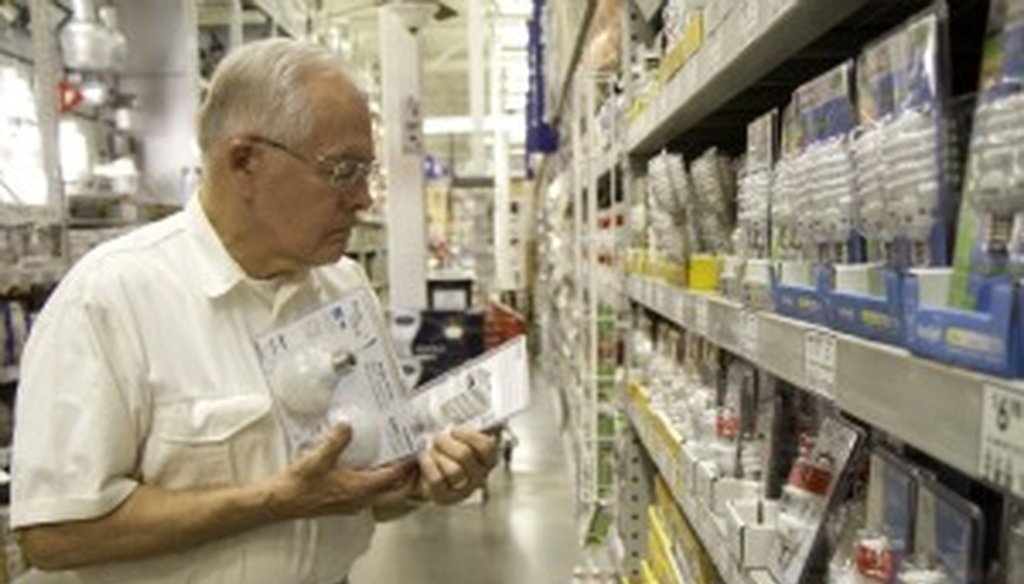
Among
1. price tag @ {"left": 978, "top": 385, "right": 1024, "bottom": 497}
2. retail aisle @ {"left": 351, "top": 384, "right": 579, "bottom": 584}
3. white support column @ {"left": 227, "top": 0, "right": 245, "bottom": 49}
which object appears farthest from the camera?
white support column @ {"left": 227, "top": 0, "right": 245, "bottom": 49}

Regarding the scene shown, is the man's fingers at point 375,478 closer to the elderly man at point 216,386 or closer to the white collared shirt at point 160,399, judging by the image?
the elderly man at point 216,386

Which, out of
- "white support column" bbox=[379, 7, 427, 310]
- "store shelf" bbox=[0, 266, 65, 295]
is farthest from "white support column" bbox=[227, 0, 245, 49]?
"store shelf" bbox=[0, 266, 65, 295]

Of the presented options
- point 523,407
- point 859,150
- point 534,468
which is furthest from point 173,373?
point 534,468

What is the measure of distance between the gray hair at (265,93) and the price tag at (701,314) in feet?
2.22

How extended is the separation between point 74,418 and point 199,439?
167 mm

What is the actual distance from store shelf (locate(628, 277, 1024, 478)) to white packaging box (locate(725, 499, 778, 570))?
22 centimetres

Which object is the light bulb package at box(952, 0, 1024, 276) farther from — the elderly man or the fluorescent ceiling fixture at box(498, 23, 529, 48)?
the fluorescent ceiling fixture at box(498, 23, 529, 48)

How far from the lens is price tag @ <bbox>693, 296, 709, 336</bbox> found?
1.52 meters

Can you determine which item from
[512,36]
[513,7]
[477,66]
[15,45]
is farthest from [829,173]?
[512,36]

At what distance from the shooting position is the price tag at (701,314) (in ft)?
4.97

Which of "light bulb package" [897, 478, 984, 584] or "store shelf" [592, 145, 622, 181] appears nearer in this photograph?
"light bulb package" [897, 478, 984, 584]

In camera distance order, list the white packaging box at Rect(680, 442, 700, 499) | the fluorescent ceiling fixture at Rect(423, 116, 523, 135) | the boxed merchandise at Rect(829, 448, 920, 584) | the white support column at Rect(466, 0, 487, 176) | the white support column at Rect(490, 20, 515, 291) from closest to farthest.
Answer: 1. the boxed merchandise at Rect(829, 448, 920, 584)
2. the white packaging box at Rect(680, 442, 700, 499)
3. the white support column at Rect(466, 0, 487, 176)
4. the white support column at Rect(490, 20, 515, 291)
5. the fluorescent ceiling fixture at Rect(423, 116, 523, 135)

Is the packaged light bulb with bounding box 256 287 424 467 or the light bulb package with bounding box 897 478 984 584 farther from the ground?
the packaged light bulb with bounding box 256 287 424 467

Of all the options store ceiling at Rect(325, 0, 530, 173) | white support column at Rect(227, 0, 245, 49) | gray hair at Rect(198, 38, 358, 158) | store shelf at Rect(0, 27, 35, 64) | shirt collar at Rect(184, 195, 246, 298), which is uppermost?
store ceiling at Rect(325, 0, 530, 173)
